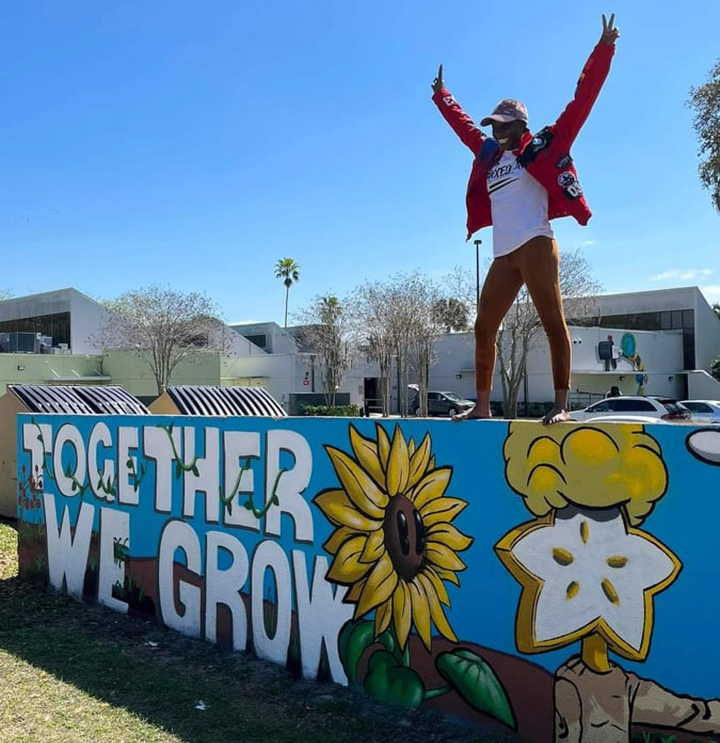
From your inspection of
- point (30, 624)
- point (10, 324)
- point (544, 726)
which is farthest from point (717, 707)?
point (10, 324)

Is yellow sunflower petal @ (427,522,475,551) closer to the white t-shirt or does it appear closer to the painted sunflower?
the painted sunflower

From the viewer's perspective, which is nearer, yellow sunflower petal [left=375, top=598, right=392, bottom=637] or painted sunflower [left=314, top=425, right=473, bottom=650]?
painted sunflower [left=314, top=425, right=473, bottom=650]

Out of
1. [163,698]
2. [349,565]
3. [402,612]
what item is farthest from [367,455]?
[163,698]

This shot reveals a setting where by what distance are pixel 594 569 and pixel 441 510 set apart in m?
1.04

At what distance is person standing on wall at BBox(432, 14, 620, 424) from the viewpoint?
4340 millimetres

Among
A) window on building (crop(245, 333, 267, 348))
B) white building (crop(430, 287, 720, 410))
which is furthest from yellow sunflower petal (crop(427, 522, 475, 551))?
window on building (crop(245, 333, 267, 348))

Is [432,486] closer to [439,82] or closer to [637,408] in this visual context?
[439,82]

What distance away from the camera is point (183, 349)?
4169cm

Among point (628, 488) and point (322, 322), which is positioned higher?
point (322, 322)

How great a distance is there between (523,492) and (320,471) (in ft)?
5.51

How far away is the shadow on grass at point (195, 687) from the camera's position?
4.45 meters

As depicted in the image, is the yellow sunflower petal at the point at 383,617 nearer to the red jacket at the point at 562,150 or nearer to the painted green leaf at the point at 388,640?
the painted green leaf at the point at 388,640

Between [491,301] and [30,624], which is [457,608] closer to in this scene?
[491,301]

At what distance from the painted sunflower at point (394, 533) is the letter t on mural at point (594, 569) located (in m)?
0.53
